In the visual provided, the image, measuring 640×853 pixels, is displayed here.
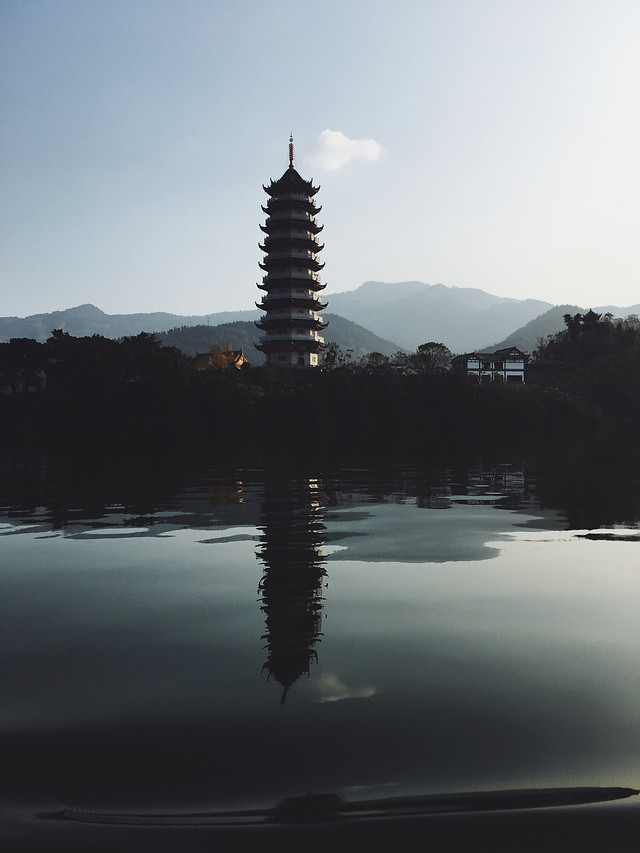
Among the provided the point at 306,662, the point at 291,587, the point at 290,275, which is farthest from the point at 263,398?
the point at 306,662

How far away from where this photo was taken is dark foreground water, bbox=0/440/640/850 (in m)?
3.76

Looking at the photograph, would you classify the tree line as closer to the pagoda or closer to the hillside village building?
the pagoda

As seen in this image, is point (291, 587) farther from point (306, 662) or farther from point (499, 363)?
point (499, 363)

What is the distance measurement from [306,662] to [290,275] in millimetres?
73274

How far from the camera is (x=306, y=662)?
18.3 ft

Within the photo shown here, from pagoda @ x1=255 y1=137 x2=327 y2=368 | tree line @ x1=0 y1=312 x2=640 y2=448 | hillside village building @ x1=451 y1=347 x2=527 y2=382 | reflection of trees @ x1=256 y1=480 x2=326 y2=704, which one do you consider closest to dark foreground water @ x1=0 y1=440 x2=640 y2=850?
reflection of trees @ x1=256 y1=480 x2=326 y2=704

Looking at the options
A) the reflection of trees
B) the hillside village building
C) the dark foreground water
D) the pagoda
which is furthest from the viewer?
the hillside village building

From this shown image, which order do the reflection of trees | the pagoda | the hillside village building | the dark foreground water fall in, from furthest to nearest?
the hillside village building
the pagoda
the reflection of trees
the dark foreground water

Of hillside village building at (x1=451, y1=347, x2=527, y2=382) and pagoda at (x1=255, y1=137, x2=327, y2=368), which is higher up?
Answer: pagoda at (x1=255, y1=137, x2=327, y2=368)

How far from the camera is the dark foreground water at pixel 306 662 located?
12.3 feet

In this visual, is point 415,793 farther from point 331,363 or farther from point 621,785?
point 331,363

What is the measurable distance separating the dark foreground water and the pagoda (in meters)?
64.5

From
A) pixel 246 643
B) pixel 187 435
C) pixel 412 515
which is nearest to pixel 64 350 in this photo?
pixel 187 435

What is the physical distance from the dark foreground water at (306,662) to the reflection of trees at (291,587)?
37 millimetres
